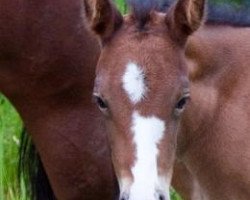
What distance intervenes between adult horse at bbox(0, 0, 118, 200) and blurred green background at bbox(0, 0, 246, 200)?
29.9 inches

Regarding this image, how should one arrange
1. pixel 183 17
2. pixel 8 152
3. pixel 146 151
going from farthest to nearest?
pixel 8 152 → pixel 183 17 → pixel 146 151

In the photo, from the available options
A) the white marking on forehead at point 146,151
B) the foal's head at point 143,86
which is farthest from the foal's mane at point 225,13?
the white marking on forehead at point 146,151

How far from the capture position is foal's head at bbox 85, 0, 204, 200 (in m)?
5.17

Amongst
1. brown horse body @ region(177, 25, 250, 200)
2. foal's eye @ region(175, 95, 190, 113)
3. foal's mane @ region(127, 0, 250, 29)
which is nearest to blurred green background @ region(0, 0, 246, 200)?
foal's mane @ region(127, 0, 250, 29)

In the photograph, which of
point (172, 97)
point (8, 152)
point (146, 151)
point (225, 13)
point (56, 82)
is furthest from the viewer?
point (8, 152)

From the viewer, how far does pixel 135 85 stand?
17.1ft

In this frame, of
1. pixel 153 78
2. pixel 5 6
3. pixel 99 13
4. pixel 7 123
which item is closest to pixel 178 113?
pixel 153 78

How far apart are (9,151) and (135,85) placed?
2.39 meters

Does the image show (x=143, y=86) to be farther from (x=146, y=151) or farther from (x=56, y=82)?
(x=56, y=82)

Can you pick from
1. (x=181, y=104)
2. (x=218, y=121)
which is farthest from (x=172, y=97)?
(x=218, y=121)

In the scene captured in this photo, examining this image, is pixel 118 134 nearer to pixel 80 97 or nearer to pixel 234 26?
pixel 80 97

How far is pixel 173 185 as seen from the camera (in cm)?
614

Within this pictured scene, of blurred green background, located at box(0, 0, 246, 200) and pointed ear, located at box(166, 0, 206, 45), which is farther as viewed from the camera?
blurred green background, located at box(0, 0, 246, 200)

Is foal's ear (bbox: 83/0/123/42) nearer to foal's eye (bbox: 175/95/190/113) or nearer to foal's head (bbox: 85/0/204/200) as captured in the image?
foal's head (bbox: 85/0/204/200)
